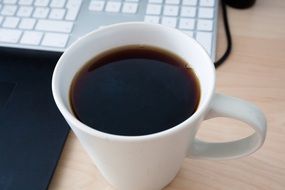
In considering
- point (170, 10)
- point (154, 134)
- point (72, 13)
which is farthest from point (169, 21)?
point (154, 134)

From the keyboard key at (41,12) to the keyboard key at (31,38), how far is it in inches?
1.3

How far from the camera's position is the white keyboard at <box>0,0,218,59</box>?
442 millimetres

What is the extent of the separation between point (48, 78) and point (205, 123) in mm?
181

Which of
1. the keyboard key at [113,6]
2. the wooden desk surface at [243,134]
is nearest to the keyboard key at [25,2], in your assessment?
the keyboard key at [113,6]

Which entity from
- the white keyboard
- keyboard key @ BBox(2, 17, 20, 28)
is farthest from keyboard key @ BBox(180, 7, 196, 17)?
keyboard key @ BBox(2, 17, 20, 28)

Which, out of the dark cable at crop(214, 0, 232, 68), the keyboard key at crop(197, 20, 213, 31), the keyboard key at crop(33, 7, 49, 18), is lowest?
the dark cable at crop(214, 0, 232, 68)

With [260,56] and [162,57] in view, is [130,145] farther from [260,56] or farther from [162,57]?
[260,56]

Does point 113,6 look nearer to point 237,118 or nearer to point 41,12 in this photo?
point 41,12

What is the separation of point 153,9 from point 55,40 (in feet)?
0.41

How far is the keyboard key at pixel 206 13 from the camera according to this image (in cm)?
46

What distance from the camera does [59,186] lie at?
1.12ft

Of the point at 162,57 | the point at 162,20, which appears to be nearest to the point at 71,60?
the point at 162,57

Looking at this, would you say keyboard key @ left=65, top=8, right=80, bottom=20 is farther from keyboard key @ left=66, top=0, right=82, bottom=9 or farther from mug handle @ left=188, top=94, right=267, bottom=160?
mug handle @ left=188, top=94, right=267, bottom=160

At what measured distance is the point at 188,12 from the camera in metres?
0.46
